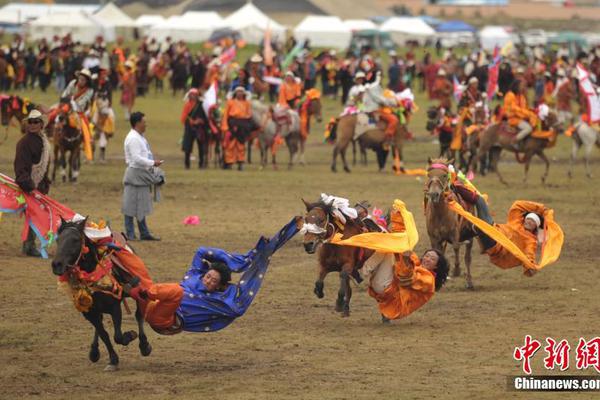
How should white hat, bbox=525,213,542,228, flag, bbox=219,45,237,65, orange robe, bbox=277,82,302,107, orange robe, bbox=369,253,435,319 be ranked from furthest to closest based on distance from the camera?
flag, bbox=219,45,237,65 → orange robe, bbox=277,82,302,107 → white hat, bbox=525,213,542,228 → orange robe, bbox=369,253,435,319

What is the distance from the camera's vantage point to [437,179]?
14.6 meters

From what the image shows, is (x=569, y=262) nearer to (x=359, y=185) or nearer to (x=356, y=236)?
(x=356, y=236)

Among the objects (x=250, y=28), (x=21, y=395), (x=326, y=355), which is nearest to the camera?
(x=21, y=395)

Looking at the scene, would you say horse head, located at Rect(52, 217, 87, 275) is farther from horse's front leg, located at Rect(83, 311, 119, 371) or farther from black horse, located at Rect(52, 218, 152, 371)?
horse's front leg, located at Rect(83, 311, 119, 371)

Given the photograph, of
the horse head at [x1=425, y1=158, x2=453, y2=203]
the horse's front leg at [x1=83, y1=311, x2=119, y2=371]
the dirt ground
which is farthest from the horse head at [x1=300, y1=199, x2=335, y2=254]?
the horse's front leg at [x1=83, y1=311, x2=119, y2=371]

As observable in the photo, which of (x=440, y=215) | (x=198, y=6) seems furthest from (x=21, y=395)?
(x=198, y=6)

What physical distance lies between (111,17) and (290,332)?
2615 inches

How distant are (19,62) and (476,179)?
82.9 ft

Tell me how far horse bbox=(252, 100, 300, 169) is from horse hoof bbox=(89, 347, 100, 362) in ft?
61.7

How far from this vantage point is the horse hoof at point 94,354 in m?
11.3

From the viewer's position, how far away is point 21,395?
10383 millimetres

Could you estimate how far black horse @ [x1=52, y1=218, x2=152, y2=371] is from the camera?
10367 mm

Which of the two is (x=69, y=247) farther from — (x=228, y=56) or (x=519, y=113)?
(x=228, y=56)

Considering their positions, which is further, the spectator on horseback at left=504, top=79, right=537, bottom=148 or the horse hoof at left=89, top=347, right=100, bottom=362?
the spectator on horseback at left=504, top=79, right=537, bottom=148
